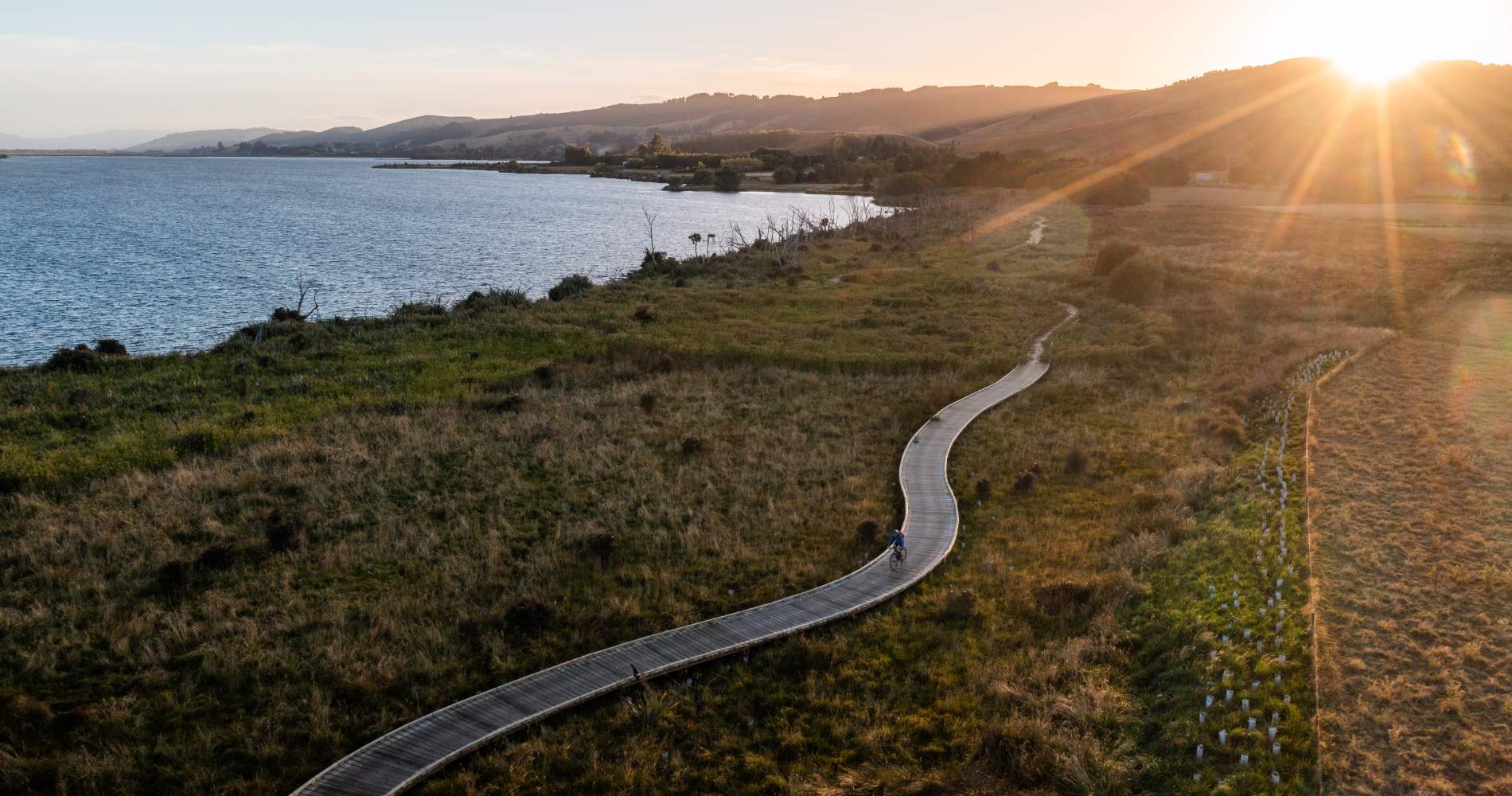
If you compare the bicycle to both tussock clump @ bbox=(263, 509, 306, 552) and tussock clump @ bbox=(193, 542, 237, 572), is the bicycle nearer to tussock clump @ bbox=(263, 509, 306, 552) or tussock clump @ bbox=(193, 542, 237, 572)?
tussock clump @ bbox=(263, 509, 306, 552)

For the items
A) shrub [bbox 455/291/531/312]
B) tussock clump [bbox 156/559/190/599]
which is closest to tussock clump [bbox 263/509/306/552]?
tussock clump [bbox 156/559/190/599]

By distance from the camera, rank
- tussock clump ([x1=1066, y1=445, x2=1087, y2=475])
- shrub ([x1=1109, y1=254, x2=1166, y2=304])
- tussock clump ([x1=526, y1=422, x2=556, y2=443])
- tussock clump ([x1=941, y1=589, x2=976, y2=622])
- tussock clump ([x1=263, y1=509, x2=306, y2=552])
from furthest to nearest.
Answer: shrub ([x1=1109, y1=254, x2=1166, y2=304]), tussock clump ([x1=526, y1=422, x2=556, y2=443]), tussock clump ([x1=1066, y1=445, x2=1087, y2=475]), tussock clump ([x1=263, y1=509, x2=306, y2=552]), tussock clump ([x1=941, y1=589, x2=976, y2=622])

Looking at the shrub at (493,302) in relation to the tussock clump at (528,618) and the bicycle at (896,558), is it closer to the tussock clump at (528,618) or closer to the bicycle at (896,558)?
the tussock clump at (528,618)

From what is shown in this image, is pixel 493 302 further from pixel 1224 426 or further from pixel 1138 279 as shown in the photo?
pixel 1224 426

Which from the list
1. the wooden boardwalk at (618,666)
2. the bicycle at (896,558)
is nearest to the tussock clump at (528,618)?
the wooden boardwalk at (618,666)

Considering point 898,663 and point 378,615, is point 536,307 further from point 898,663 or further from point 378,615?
point 898,663

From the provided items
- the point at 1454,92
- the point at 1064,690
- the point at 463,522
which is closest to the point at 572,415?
the point at 463,522
